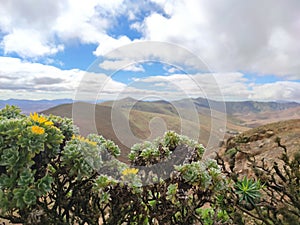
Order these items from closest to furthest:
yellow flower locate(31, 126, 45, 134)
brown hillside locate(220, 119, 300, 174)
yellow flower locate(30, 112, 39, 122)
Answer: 1. yellow flower locate(31, 126, 45, 134)
2. yellow flower locate(30, 112, 39, 122)
3. brown hillside locate(220, 119, 300, 174)

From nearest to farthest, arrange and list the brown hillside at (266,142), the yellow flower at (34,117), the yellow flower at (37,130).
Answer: the yellow flower at (37,130)
the yellow flower at (34,117)
the brown hillside at (266,142)

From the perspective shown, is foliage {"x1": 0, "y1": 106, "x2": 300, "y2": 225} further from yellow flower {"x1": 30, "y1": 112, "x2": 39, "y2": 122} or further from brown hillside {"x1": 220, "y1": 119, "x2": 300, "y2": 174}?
brown hillside {"x1": 220, "y1": 119, "x2": 300, "y2": 174}

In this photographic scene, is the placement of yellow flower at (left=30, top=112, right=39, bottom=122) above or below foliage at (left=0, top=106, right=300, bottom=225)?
above

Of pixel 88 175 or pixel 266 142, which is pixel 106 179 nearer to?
pixel 88 175

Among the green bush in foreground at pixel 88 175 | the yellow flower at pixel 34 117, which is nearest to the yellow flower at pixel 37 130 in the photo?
the green bush in foreground at pixel 88 175

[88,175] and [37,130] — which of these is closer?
[37,130]

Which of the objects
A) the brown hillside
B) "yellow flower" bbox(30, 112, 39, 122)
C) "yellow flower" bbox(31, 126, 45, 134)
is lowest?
the brown hillside

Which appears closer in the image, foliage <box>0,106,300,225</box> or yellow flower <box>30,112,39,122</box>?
foliage <box>0,106,300,225</box>

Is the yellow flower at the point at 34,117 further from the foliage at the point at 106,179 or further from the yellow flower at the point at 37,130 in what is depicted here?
the yellow flower at the point at 37,130

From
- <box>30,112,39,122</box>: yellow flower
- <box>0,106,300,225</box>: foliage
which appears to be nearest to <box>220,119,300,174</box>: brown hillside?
<box>0,106,300,225</box>: foliage

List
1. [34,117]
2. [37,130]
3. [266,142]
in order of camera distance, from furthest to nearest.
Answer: [266,142] < [34,117] < [37,130]

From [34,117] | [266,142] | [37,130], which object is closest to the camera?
[37,130]

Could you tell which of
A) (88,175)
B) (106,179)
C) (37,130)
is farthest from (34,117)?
(106,179)

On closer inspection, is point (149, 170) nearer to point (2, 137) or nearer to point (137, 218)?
point (137, 218)
